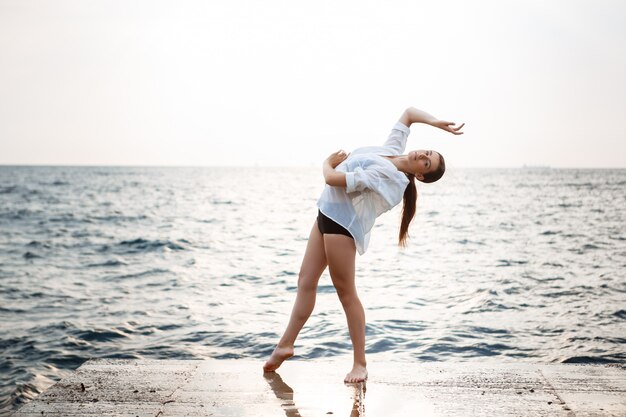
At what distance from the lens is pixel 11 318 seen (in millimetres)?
9992

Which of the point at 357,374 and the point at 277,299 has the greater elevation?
the point at 357,374

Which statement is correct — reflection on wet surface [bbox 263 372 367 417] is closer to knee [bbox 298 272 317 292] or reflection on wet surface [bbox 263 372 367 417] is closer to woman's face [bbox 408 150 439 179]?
knee [bbox 298 272 317 292]

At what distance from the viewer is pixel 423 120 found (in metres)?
4.83

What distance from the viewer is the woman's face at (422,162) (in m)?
4.57

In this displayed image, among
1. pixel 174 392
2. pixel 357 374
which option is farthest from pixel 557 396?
pixel 174 392

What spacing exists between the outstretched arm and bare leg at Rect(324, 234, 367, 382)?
97 centimetres

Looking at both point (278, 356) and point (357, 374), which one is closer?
point (357, 374)

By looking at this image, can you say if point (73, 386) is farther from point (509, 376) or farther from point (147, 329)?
point (147, 329)

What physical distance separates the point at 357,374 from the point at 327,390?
31 cm

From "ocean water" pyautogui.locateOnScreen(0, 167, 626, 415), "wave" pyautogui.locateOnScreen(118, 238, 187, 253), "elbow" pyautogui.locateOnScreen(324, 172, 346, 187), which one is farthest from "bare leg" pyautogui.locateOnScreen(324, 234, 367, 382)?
"wave" pyautogui.locateOnScreen(118, 238, 187, 253)

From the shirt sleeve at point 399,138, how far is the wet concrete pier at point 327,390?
5.35ft

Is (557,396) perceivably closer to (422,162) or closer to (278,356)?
(422,162)

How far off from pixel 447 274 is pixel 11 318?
8.55 m

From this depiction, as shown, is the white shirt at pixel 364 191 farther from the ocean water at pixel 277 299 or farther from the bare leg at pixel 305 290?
the ocean water at pixel 277 299
